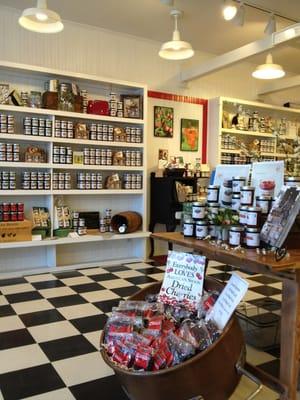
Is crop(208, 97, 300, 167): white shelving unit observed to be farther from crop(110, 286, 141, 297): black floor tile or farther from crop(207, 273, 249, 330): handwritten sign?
crop(207, 273, 249, 330): handwritten sign

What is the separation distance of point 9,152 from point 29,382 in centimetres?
276

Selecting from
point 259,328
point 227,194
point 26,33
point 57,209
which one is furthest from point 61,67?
point 259,328

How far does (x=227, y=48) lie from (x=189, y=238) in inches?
170

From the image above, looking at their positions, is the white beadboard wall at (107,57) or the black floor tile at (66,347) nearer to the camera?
the black floor tile at (66,347)

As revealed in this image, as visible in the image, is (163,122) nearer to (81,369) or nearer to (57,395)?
(81,369)

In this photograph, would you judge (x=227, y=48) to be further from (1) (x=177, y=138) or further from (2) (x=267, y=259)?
(2) (x=267, y=259)

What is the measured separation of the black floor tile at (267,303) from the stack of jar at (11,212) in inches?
99.9

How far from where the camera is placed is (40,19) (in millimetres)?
3115

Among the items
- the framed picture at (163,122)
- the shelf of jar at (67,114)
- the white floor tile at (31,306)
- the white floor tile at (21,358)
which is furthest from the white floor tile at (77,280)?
the framed picture at (163,122)

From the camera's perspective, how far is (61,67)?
467 centimetres

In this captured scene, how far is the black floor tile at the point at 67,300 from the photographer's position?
329 cm

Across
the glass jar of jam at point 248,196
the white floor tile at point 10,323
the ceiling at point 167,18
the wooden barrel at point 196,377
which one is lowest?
the white floor tile at point 10,323

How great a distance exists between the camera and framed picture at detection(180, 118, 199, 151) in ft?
18.7

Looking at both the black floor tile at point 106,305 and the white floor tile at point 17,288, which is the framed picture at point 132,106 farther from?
the black floor tile at point 106,305
